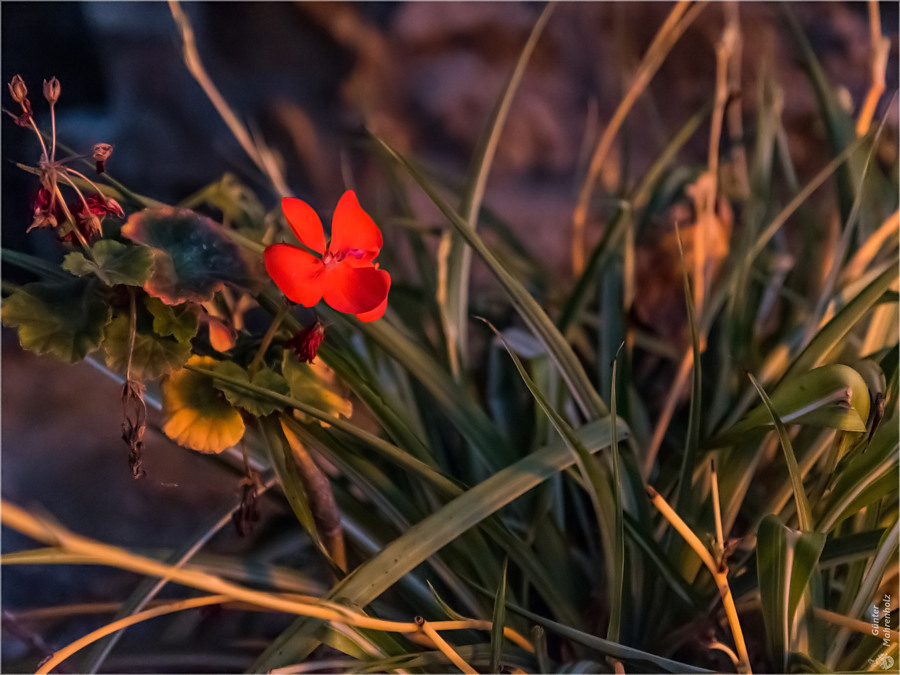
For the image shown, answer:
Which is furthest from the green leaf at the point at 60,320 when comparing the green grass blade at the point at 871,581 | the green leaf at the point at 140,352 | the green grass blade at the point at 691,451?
the green grass blade at the point at 871,581

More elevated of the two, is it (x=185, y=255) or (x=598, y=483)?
(x=185, y=255)

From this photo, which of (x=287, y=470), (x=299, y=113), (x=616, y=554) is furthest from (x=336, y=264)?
(x=299, y=113)

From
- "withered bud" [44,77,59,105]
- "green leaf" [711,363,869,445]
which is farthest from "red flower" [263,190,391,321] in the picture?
"green leaf" [711,363,869,445]

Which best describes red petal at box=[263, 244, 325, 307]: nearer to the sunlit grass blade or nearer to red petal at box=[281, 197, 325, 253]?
red petal at box=[281, 197, 325, 253]

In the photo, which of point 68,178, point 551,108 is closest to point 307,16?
point 551,108

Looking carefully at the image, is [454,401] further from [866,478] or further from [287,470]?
[866,478]

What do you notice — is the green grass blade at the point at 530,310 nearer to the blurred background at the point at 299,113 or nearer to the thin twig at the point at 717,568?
the thin twig at the point at 717,568
